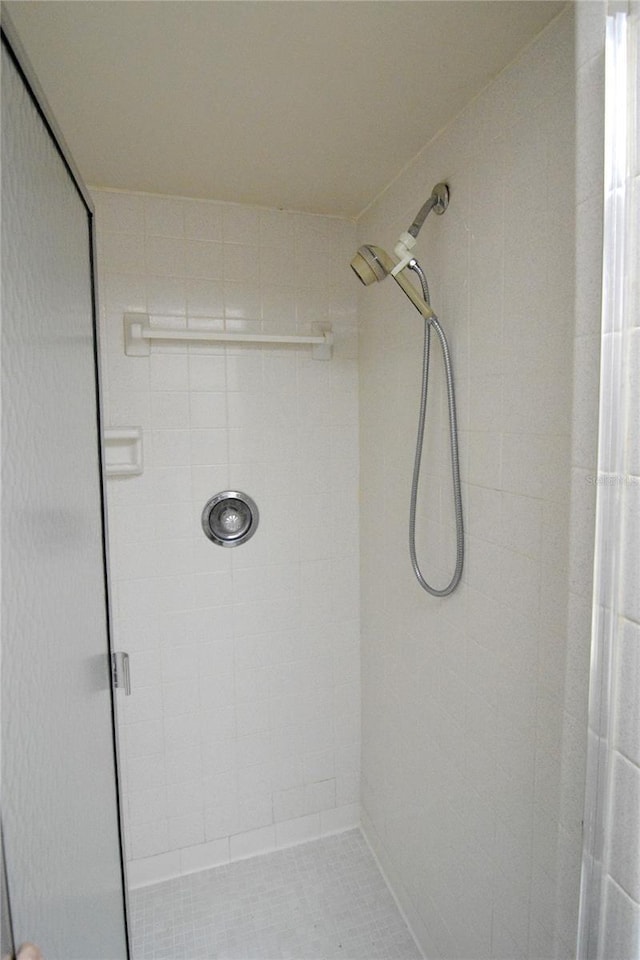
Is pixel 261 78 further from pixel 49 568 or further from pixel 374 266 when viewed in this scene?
pixel 49 568

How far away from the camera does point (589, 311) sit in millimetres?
616

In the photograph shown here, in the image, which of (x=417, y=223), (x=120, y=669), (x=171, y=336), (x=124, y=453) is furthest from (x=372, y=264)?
(x=120, y=669)

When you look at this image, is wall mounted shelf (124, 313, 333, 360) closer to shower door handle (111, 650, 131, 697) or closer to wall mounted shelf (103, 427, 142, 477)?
wall mounted shelf (103, 427, 142, 477)

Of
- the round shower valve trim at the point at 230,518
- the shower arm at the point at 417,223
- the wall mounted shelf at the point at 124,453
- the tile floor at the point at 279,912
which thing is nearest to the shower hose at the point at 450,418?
the shower arm at the point at 417,223

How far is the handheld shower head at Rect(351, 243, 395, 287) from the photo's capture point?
4.17 feet

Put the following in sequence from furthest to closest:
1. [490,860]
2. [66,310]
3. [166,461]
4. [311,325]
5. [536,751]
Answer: [311,325]
[166,461]
[490,860]
[536,751]
[66,310]

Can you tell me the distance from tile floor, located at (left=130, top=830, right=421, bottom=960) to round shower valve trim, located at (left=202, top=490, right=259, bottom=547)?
1197mm

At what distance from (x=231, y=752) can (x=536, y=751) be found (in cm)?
121

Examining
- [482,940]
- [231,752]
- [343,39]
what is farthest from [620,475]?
[231,752]

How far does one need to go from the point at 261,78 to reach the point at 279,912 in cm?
235

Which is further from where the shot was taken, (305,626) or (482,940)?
(305,626)

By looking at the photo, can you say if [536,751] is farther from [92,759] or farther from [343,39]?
[343,39]

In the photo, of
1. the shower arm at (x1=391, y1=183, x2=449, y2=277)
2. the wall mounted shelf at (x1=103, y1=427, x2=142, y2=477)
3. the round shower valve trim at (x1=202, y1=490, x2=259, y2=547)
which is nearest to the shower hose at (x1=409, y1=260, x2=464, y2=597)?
the shower arm at (x1=391, y1=183, x2=449, y2=277)

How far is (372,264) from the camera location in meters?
1.27
